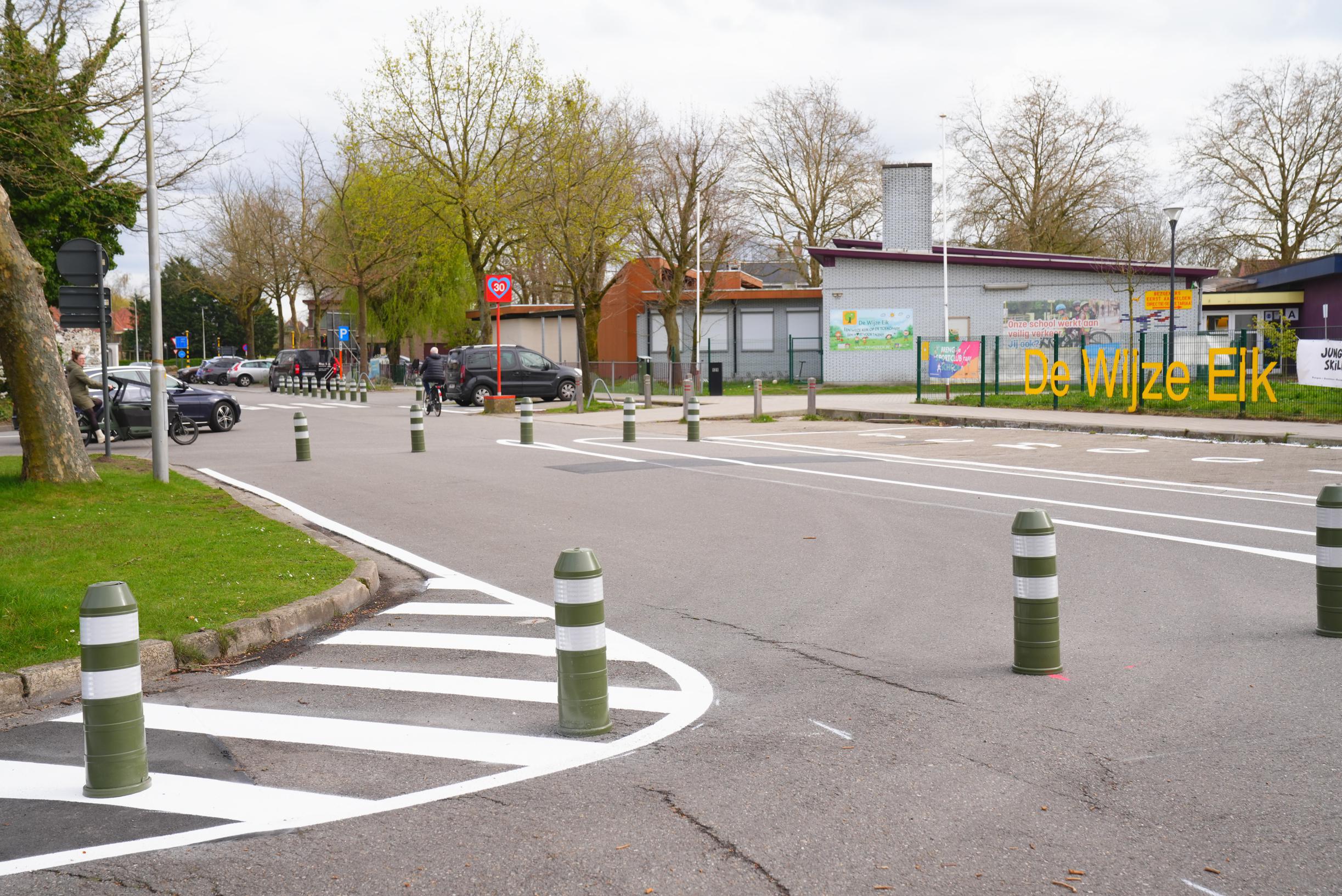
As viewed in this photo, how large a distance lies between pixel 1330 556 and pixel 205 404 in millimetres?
25212

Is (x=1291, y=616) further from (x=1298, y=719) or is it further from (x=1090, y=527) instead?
(x=1090, y=527)

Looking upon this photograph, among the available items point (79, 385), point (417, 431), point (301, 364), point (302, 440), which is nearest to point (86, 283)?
point (79, 385)

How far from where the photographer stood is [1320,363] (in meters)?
23.3

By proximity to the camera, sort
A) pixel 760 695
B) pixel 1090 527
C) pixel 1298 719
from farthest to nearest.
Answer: pixel 1090 527
pixel 760 695
pixel 1298 719

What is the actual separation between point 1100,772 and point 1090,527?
689 cm

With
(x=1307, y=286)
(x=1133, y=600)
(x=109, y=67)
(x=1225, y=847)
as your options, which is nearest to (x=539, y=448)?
(x=109, y=67)

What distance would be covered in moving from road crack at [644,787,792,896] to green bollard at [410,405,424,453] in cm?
1627

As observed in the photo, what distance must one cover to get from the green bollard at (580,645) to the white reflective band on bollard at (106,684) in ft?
5.60

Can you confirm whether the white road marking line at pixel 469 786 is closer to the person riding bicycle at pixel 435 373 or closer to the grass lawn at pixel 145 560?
the grass lawn at pixel 145 560

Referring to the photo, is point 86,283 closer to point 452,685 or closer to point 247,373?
point 452,685

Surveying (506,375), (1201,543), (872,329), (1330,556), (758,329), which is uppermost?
(758,329)

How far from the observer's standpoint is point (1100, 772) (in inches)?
183

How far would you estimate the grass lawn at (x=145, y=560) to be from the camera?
712 cm

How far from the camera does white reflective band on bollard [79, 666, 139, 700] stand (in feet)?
14.9
